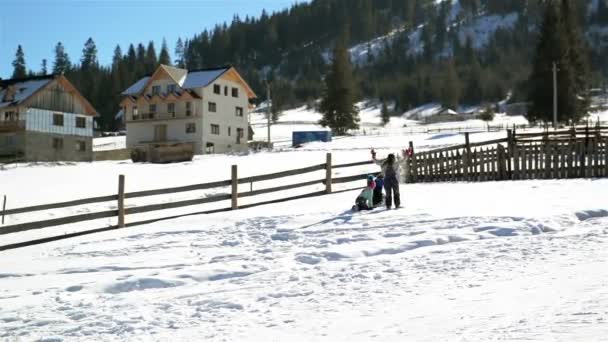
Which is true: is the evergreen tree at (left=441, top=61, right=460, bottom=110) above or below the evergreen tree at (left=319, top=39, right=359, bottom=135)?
above

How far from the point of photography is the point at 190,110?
6494cm

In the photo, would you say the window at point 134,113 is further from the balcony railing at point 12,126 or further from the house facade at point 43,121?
the balcony railing at point 12,126

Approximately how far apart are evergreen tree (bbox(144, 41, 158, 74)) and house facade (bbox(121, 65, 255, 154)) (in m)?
81.2

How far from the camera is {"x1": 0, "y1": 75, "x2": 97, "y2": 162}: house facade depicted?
178 ft

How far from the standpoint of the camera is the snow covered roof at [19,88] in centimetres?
5512

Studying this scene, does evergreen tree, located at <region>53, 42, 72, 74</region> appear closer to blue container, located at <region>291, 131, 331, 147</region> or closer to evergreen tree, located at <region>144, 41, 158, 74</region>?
evergreen tree, located at <region>144, 41, 158, 74</region>

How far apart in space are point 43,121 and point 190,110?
1500cm

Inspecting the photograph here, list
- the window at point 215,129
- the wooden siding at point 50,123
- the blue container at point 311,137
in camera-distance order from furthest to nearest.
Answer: the window at point 215,129 → the blue container at point 311,137 → the wooden siding at point 50,123

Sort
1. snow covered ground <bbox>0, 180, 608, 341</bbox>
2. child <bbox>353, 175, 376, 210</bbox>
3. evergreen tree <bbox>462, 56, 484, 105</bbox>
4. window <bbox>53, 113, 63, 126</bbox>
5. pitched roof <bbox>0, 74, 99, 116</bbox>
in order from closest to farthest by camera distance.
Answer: snow covered ground <bbox>0, 180, 608, 341</bbox>
child <bbox>353, 175, 376, 210</bbox>
pitched roof <bbox>0, 74, 99, 116</bbox>
window <bbox>53, 113, 63, 126</bbox>
evergreen tree <bbox>462, 56, 484, 105</bbox>

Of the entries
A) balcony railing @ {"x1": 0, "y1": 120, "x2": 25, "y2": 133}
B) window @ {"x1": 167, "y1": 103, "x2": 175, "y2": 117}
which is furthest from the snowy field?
window @ {"x1": 167, "y1": 103, "x2": 175, "y2": 117}

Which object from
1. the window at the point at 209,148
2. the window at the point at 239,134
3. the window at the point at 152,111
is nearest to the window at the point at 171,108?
the window at the point at 152,111

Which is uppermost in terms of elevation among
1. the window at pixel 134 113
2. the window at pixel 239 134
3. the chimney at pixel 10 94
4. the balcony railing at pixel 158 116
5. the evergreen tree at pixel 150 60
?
the evergreen tree at pixel 150 60

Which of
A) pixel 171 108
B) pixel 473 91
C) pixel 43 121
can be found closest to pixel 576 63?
pixel 171 108

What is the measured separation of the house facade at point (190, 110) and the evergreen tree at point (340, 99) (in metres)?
13.1
